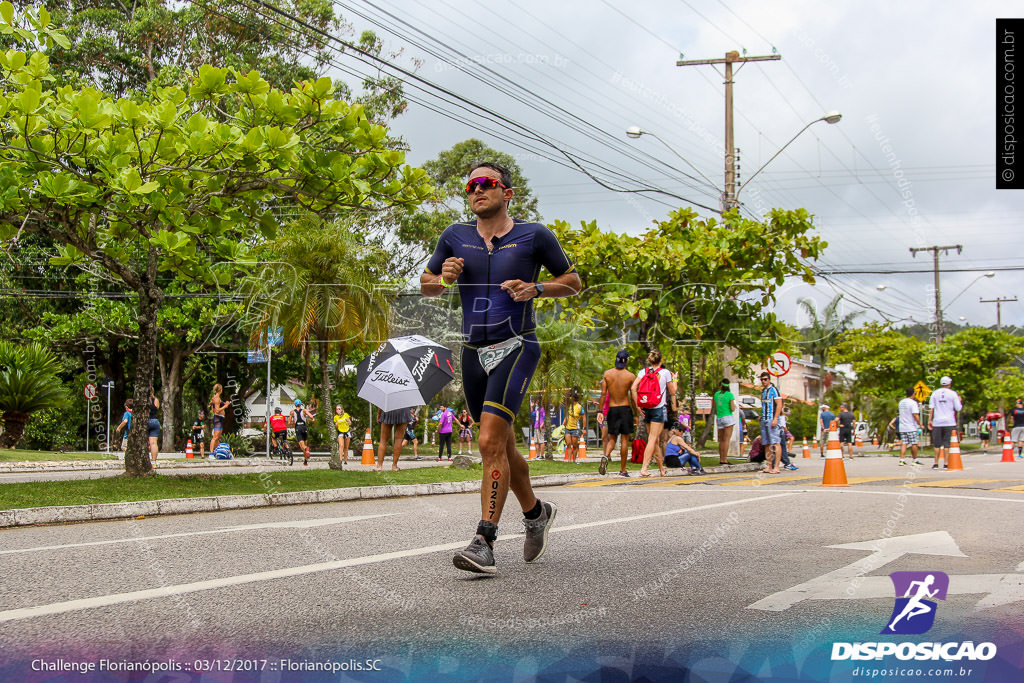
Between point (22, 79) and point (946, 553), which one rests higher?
point (22, 79)

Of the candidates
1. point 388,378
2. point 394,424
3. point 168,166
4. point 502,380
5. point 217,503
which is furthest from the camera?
point 388,378

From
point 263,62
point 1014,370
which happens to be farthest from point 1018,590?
point 1014,370

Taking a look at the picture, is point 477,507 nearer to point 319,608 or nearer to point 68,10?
point 319,608

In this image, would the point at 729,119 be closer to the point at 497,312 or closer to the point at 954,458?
the point at 954,458

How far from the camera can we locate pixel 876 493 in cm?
977

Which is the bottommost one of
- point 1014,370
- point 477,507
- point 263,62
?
point 477,507

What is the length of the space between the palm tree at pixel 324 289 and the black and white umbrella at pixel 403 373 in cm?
79

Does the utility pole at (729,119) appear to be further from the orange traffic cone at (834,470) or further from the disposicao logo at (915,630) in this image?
the disposicao logo at (915,630)

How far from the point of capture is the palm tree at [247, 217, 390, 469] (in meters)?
16.1

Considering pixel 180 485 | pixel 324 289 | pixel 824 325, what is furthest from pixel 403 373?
pixel 824 325

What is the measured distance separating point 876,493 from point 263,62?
27369mm

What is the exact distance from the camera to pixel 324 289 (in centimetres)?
1709

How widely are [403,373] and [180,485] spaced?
21.3ft

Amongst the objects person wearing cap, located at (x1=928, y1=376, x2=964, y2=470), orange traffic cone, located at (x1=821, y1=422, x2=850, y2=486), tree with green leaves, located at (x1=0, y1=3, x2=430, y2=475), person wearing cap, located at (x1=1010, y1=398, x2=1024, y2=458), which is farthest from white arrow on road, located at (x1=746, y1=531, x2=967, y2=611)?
person wearing cap, located at (x1=1010, y1=398, x2=1024, y2=458)
